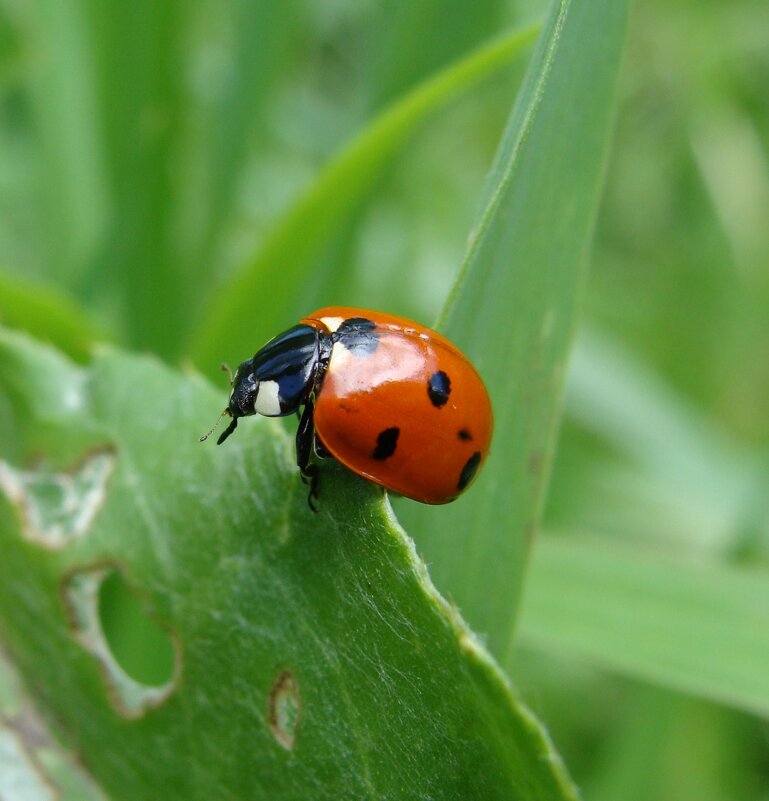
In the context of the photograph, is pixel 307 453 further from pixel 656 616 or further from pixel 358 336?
pixel 656 616

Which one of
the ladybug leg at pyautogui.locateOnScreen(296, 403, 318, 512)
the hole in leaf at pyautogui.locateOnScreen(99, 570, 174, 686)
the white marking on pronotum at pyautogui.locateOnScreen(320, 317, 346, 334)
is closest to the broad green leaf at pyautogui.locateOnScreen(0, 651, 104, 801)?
the hole in leaf at pyautogui.locateOnScreen(99, 570, 174, 686)

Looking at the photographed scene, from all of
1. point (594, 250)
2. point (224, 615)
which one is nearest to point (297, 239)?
point (224, 615)

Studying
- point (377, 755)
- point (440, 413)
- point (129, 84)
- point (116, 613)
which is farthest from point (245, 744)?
Result: point (129, 84)

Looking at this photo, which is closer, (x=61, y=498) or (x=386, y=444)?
(x=386, y=444)

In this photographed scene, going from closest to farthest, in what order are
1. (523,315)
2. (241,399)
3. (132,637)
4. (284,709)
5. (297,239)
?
(284,709) < (523,315) < (241,399) < (132,637) < (297,239)

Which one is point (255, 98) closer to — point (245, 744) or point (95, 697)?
point (95, 697)

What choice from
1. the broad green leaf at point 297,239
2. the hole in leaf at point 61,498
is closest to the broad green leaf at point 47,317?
the broad green leaf at point 297,239

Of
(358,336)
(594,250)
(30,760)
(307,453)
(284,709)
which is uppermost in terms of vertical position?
(594,250)

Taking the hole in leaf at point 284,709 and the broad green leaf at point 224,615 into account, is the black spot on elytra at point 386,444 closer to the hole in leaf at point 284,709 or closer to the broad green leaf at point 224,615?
the broad green leaf at point 224,615
